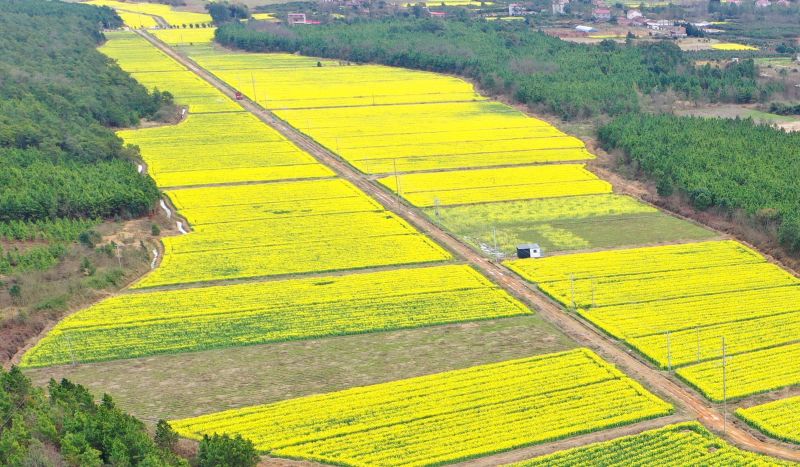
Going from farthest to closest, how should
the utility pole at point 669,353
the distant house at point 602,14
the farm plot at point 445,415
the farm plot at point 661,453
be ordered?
the distant house at point 602,14 < the utility pole at point 669,353 < the farm plot at point 445,415 < the farm plot at point 661,453

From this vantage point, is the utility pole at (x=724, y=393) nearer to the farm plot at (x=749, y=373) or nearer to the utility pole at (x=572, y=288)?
the farm plot at (x=749, y=373)

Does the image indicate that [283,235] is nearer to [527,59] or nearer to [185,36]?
[527,59]

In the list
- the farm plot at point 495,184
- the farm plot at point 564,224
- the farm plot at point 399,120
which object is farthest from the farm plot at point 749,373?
the farm plot at point 399,120

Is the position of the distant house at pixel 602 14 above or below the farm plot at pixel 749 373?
above

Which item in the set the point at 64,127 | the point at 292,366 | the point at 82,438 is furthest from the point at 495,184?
the point at 82,438

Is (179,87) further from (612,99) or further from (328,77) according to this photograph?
(612,99)

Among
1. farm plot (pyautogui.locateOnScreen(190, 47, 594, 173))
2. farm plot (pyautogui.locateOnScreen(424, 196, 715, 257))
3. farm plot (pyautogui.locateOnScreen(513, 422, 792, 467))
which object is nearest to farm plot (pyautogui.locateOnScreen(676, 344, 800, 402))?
farm plot (pyautogui.locateOnScreen(513, 422, 792, 467))
